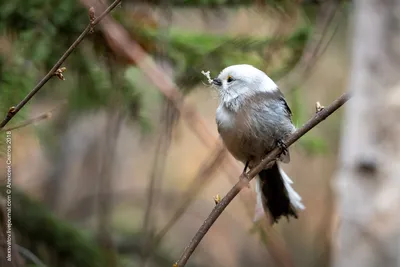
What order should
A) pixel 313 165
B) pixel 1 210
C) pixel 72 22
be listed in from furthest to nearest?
pixel 313 165, pixel 72 22, pixel 1 210

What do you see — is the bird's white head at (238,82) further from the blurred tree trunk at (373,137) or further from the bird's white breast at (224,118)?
the blurred tree trunk at (373,137)

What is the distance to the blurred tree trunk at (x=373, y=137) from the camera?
2.85 feet

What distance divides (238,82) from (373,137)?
4.92ft

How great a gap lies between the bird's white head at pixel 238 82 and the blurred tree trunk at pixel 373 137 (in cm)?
146

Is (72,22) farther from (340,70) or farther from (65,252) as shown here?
(340,70)

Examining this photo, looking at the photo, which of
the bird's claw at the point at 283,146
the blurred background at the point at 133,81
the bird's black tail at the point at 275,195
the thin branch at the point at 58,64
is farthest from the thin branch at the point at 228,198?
the bird's black tail at the point at 275,195

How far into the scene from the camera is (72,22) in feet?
8.32

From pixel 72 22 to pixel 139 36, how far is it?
294 millimetres

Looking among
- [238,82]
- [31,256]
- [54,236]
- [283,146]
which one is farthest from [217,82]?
[54,236]

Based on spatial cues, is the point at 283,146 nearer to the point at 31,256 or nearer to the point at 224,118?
the point at 224,118

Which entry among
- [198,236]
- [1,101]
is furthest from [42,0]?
[198,236]

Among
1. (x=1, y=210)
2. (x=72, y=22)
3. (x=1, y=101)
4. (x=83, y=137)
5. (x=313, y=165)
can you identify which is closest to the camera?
(x=1, y=210)

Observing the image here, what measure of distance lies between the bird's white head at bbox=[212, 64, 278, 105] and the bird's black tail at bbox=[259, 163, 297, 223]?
45 centimetres

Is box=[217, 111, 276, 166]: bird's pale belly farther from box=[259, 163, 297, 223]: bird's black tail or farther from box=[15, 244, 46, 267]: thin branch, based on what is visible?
box=[15, 244, 46, 267]: thin branch
